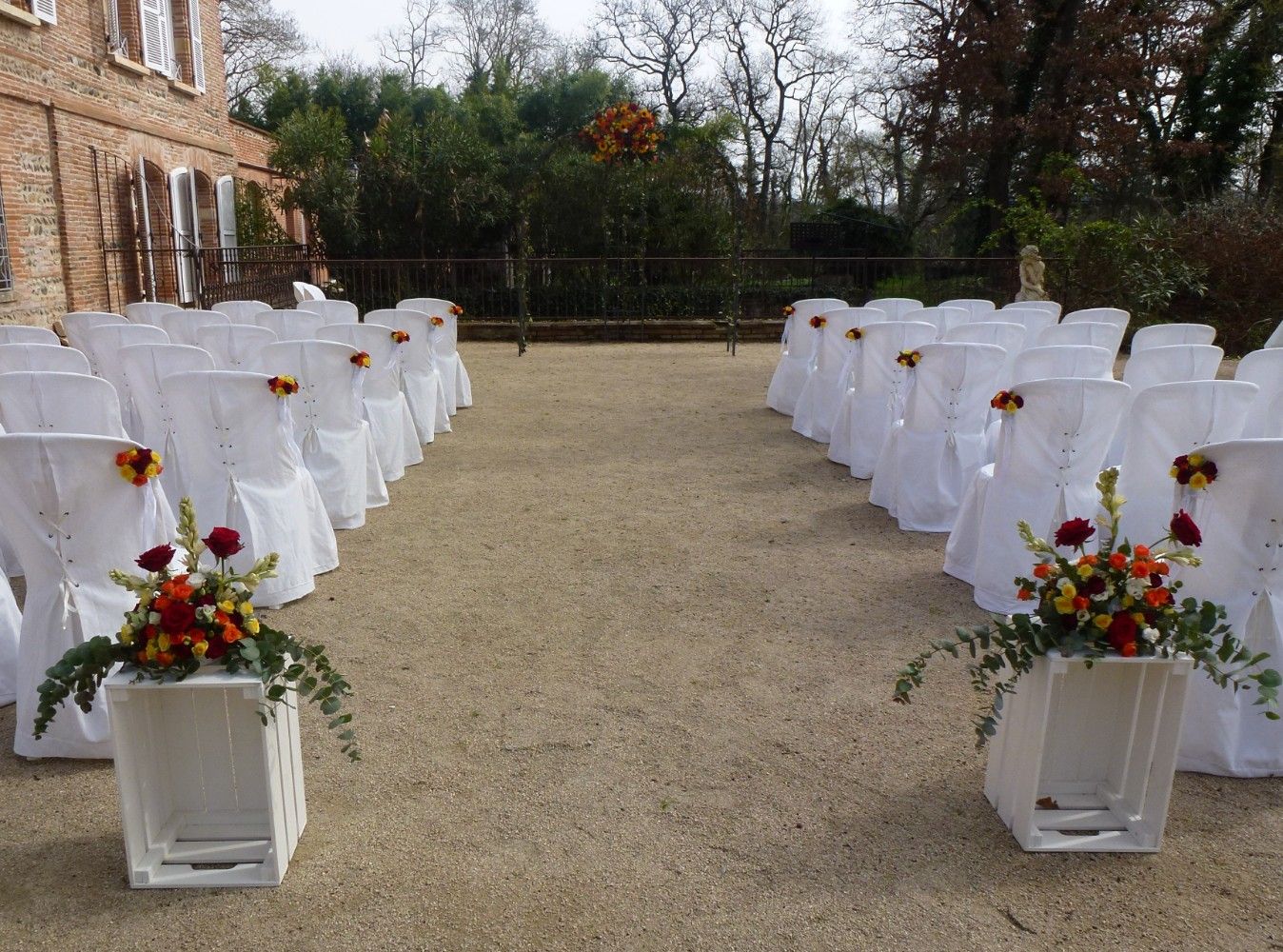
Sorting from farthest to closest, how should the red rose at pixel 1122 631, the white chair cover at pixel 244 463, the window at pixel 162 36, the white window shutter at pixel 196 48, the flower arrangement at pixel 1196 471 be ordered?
the white window shutter at pixel 196 48 < the window at pixel 162 36 < the white chair cover at pixel 244 463 < the flower arrangement at pixel 1196 471 < the red rose at pixel 1122 631

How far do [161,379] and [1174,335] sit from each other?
5.96 m

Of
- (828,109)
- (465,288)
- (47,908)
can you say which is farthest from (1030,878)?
(828,109)

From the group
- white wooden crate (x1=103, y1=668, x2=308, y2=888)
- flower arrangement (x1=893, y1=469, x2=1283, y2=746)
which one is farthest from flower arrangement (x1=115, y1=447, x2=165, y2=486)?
flower arrangement (x1=893, y1=469, x2=1283, y2=746)

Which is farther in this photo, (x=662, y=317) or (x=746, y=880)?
(x=662, y=317)

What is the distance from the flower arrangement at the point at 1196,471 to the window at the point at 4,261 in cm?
1081

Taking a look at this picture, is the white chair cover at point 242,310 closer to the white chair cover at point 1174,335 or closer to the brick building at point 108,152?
the brick building at point 108,152

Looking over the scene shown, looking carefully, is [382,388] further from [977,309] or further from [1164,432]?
[977,309]

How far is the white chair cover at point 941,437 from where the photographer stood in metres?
5.34

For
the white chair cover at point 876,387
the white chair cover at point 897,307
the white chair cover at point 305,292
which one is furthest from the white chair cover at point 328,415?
the white chair cover at point 305,292

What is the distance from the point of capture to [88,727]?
2957mm

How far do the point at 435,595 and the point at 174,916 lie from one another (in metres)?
2.14

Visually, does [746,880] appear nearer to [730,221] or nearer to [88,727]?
[88,727]

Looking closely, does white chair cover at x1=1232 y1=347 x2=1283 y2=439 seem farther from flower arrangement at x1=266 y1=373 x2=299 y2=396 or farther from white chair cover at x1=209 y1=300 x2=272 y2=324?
white chair cover at x1=209 y1=300 x2=272 y2=324

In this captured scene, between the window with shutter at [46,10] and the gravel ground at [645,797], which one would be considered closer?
Result: the gravel ground at [645,797]
